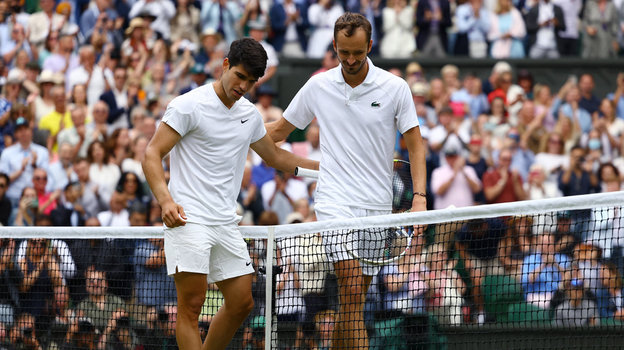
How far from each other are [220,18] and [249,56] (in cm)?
988

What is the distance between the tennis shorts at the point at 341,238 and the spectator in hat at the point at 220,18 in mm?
9365

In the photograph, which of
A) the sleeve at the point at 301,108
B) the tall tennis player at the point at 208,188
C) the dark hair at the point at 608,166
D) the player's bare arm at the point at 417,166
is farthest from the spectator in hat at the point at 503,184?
the tall tennis player at the point at 208,188

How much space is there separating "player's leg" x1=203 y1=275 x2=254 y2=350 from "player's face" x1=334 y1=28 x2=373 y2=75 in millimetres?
1580

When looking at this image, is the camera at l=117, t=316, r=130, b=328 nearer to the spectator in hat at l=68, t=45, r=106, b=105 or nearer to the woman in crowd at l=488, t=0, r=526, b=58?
the spectator in hat at l=68, t=45, r=106, b=105

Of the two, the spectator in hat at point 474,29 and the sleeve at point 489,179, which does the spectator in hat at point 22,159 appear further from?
the spectator in hat at point 474,29

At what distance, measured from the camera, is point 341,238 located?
6.98 metres

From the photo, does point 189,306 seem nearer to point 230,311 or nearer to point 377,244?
point 230,311

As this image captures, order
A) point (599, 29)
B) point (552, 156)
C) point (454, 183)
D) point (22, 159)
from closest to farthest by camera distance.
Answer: point (454, 183), point (22, 159), point (552, 156), point (599, 29)

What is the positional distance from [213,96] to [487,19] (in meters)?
10.8

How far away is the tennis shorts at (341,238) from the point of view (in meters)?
6.91

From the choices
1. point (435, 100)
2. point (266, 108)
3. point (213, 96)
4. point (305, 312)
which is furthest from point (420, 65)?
point (213, 96)

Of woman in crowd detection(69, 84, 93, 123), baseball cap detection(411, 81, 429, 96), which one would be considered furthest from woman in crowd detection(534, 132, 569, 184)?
woman in crowd detection(69, 84, 93, 123)

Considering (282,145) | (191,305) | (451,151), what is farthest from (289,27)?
(191,305)

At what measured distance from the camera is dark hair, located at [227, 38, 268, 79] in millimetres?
6449
